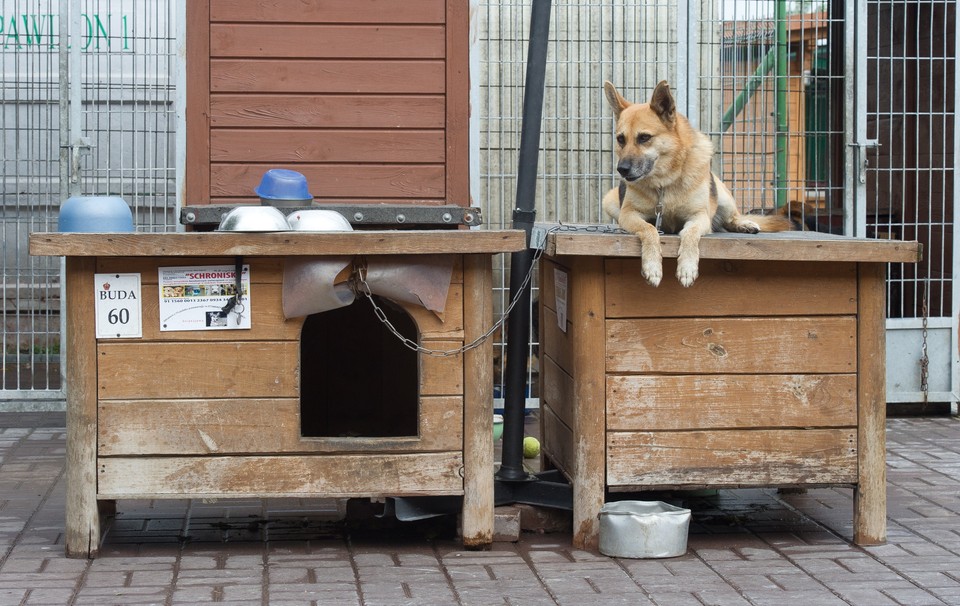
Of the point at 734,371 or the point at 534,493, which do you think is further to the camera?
the point at 534,493

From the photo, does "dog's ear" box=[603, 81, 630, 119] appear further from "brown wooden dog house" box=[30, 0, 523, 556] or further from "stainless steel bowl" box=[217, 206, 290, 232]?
"stainless steel bowl" box=[217, 206, 290, 232]

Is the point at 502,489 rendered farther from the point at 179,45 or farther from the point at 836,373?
the point at 179,45

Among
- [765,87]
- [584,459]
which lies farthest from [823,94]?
[584,459]

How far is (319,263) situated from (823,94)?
466 cm

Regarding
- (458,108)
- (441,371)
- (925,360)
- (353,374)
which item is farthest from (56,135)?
(925,360)

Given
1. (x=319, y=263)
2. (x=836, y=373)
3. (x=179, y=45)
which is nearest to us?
(x=319, y=263)

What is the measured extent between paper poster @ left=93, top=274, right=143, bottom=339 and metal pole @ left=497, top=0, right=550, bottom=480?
1.47 m

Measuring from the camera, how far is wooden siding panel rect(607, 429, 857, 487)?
4613 mm

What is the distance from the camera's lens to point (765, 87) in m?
7.80

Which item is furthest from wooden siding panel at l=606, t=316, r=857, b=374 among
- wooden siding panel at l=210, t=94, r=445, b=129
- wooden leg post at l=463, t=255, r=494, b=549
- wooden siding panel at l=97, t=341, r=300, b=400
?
wooden siding panel at l=210, t=94, r=445, b=129

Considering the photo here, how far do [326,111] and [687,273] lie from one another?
2.09 m

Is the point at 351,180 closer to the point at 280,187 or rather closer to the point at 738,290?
the point at 280,187

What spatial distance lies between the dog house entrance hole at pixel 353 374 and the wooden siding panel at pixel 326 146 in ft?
2.47

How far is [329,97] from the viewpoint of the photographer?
5684mm
